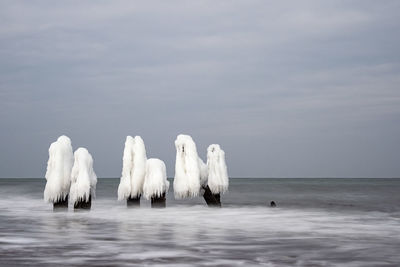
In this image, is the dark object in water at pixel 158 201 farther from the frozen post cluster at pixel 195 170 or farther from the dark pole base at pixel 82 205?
the dark pole base at pixel 82 205

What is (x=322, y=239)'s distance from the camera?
61.7ft

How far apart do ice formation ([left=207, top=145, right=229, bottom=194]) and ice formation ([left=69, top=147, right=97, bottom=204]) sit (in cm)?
689

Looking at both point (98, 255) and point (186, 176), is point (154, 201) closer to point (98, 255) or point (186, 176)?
point (186, 176)

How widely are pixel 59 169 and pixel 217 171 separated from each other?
29.1 ft

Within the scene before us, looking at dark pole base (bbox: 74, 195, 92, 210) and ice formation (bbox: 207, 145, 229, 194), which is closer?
dark pole base (bbox: 74, 195, 92, 210)

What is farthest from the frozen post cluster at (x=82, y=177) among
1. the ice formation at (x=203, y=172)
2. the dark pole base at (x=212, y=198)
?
the dark pole base at (x=212, y=198)

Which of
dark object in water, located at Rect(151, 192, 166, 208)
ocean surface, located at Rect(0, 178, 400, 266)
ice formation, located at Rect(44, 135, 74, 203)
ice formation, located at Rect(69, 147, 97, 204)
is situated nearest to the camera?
ocean surface, located at Rect(0, 178, 400, 266)

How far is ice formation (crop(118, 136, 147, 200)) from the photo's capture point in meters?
32.2

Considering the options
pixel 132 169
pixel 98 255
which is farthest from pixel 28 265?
pixel 132 169

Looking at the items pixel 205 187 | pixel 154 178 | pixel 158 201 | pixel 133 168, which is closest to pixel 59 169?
pixel 133 168

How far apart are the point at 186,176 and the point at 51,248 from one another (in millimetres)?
17023

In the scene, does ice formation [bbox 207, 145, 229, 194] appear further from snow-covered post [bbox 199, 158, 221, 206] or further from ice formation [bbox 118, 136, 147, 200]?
ice formation [bbox 118, 136, 147, 200]

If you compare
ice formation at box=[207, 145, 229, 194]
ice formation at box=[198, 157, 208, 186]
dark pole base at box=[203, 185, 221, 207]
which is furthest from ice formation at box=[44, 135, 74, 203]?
dark pole base at box=[203, 185, 221, 207]

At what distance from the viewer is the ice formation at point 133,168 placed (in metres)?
32.2
